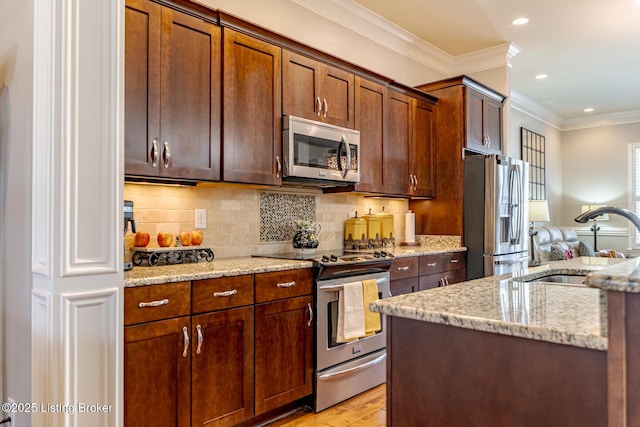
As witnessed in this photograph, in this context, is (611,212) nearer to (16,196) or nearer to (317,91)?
(317,91)

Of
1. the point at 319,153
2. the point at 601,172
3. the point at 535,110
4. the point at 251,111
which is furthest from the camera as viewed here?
the point at 601,172

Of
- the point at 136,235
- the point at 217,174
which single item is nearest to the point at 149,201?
the point at 136,235

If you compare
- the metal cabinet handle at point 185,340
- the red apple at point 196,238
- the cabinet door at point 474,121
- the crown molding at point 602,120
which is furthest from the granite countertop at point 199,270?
the crown molding at point 602,120

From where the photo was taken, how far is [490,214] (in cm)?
410

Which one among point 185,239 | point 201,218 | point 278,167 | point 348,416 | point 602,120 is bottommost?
point 348,416

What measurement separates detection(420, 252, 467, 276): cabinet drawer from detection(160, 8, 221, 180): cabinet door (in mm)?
1946

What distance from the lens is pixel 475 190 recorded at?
4180 millimetres

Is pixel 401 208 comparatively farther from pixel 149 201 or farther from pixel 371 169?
pixel 149 201

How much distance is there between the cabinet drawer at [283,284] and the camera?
7.98 feet

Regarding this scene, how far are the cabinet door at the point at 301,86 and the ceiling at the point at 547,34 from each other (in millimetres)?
1120

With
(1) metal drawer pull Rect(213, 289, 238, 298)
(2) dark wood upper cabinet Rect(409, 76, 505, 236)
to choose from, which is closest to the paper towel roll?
(2) dark wood upper cabinet Rect(409, 76, 505, 236)

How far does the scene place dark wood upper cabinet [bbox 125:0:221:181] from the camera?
88.8 inches

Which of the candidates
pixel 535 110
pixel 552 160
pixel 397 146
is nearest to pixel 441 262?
pixel 397 146

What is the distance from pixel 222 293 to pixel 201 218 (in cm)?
77
